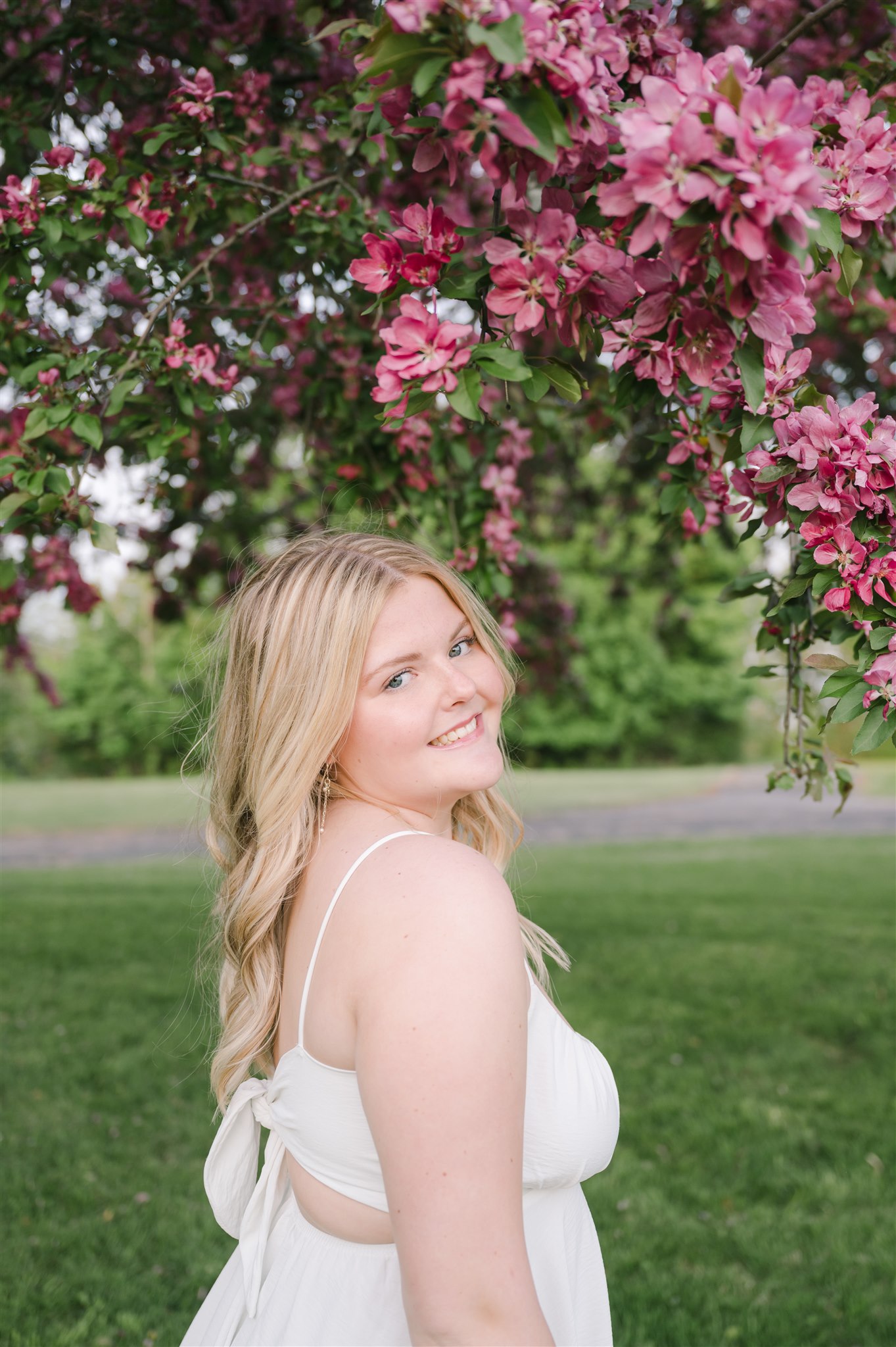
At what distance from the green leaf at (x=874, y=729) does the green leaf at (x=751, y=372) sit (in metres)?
0.56

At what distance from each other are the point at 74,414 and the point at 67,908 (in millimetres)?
7986

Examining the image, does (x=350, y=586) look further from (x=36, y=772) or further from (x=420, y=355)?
(x=36, y=772)

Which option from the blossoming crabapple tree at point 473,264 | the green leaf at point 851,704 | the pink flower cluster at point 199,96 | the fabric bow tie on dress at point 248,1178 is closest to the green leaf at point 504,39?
the blossoming crabapple tree at point 473,264

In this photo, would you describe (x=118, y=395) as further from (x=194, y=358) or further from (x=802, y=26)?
(x=802, y=26)

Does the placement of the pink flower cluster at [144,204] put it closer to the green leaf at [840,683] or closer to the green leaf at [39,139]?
the green leaf at [39,139]

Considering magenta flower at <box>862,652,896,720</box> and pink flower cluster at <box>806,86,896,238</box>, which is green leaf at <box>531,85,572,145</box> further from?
magenta flower at <box>862,652,896,720</box>

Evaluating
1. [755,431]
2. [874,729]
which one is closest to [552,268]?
[755,431]

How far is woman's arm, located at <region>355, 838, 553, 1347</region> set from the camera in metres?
1.24

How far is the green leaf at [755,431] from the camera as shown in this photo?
1688 millimetres

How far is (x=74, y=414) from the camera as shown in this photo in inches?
91.3

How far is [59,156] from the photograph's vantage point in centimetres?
239

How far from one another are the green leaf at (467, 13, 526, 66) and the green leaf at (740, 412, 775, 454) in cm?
76

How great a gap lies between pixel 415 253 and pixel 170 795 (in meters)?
21.5

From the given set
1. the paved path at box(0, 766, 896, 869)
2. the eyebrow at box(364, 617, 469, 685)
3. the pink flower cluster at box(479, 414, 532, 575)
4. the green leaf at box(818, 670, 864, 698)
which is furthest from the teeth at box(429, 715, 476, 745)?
the paved path at box(0, 766, 896, 869)
